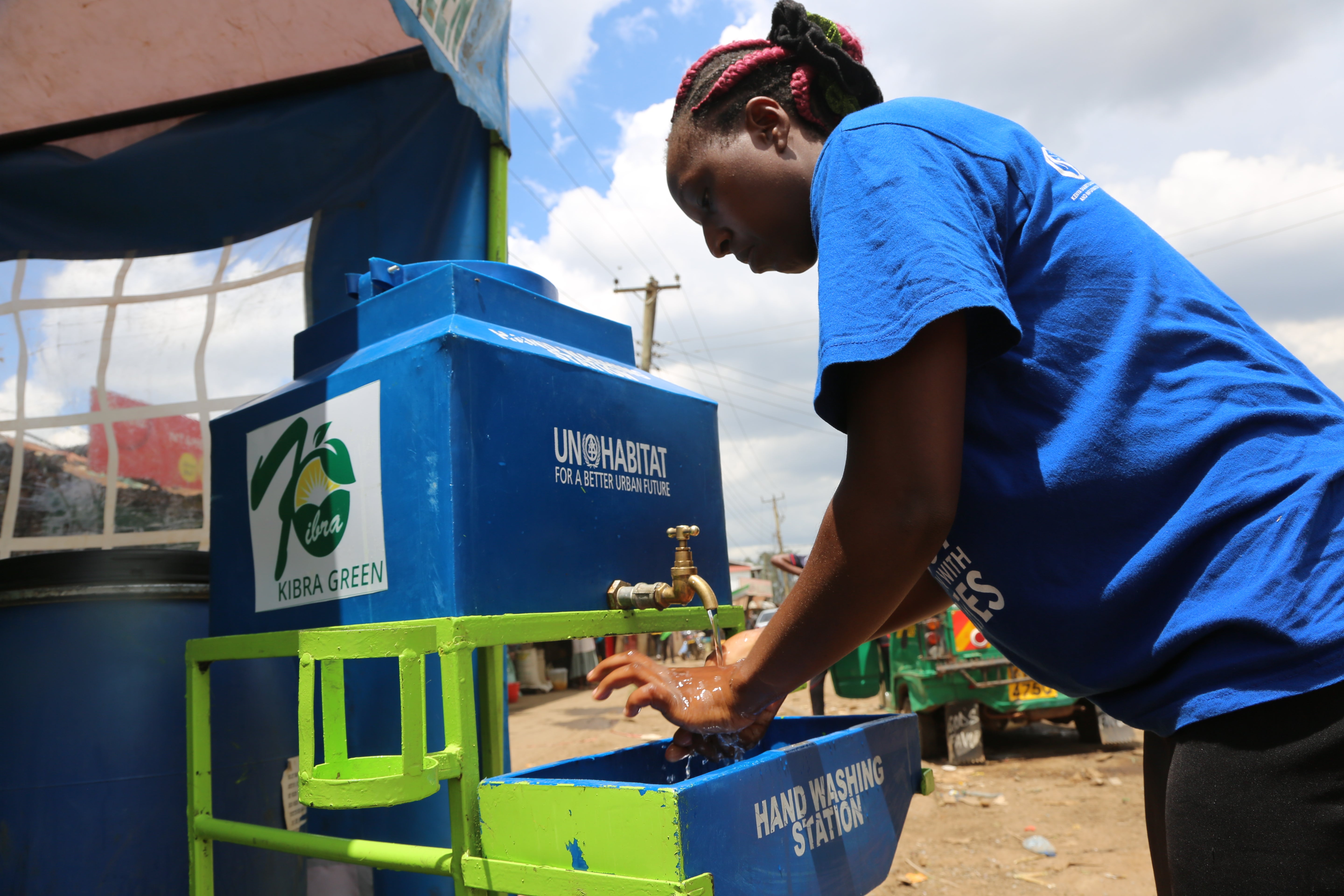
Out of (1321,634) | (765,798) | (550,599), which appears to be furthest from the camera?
(550,599)

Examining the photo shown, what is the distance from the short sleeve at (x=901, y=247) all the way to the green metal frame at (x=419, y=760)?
0.63 m

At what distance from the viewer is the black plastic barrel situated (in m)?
2.02

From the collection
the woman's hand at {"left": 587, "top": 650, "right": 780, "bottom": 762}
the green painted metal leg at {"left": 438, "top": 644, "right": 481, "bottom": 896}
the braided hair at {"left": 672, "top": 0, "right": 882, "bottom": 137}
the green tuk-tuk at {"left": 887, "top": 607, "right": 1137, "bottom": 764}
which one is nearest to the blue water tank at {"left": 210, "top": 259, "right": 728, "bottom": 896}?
the green painted metal leg at {"left": 438, "top": 644, "right": 481, "bottom": 896}

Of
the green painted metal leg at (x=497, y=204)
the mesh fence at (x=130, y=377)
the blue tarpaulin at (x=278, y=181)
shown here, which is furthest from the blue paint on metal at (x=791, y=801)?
the mesh fence at (x=130, y=377)

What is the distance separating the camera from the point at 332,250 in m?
3.24

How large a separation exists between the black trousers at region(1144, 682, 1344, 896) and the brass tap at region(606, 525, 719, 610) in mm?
915

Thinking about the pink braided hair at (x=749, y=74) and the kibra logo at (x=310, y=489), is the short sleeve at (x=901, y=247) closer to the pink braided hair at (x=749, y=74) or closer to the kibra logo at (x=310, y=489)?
the pink braided hair at (x=749, y=74)

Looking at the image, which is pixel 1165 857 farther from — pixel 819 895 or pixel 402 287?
pixel 402 287

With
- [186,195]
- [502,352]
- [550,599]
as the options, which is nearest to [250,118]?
[186,195]

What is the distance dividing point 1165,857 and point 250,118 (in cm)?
357

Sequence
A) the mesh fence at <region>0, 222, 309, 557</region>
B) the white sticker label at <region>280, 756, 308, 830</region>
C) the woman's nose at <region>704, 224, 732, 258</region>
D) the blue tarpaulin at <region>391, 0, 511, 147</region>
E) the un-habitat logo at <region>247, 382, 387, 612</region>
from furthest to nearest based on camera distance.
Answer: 1. the mesh fence at <region>0, 222, 309, 557</region>
2. the blue tarpaulin at <region>391, 0, 511, 147</region>
3. the white sticker label at <region>280, 756, 308, 830</region>
4. the un-habitat logo at <region>247, 382, 387, 612</region>
5. the woman's nose at <region>704, 224, 732, 258</region>

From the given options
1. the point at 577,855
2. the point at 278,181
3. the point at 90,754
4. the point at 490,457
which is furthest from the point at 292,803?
the point at 278,181

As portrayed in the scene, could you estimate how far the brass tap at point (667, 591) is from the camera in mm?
1646

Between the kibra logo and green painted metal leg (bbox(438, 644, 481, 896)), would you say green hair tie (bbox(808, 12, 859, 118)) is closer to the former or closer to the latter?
green painted metal leg (bbox(438, 644, 481, 896))
